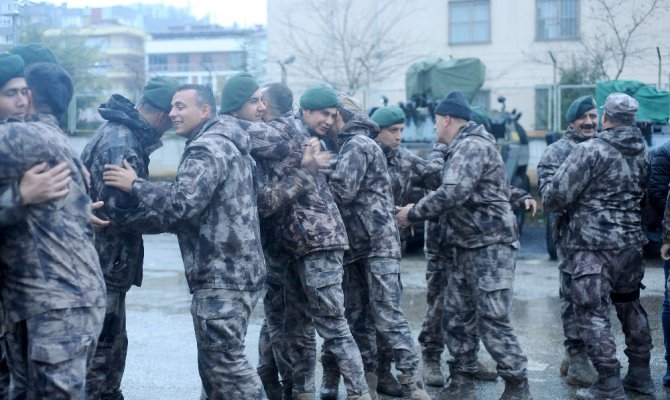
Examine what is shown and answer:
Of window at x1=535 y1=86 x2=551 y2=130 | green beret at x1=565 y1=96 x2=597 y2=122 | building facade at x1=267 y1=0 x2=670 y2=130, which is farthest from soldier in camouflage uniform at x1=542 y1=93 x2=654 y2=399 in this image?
building facade at x1=267 y1=0 x2=670 y2=130

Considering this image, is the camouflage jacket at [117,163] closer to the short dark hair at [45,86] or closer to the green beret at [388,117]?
the short dark hair at [45,86]

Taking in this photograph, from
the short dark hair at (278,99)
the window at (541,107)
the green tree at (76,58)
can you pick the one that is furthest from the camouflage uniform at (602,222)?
the green tree at (76,58)

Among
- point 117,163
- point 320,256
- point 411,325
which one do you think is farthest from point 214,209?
point 411,325

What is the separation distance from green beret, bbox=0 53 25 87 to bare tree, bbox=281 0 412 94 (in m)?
23.6

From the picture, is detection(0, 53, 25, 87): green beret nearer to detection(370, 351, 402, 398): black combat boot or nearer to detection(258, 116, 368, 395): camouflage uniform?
detection(258, 116, 368, 395): camouflage uniform

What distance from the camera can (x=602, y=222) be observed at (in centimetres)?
611

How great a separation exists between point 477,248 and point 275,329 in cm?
135

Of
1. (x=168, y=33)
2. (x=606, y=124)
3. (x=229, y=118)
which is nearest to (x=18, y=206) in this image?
(x=229, y=118)

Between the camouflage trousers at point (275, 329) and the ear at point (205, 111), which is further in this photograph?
the camouflage trousers at point (275, 329)

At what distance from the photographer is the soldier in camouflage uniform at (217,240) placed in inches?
188

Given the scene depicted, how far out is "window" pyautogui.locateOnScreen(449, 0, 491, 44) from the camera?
28797 mm

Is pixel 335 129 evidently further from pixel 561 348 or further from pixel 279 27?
pixel 279 27

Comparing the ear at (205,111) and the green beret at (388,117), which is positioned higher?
the ear at (205,111)

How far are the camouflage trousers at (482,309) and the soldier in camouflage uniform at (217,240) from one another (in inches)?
66.0
